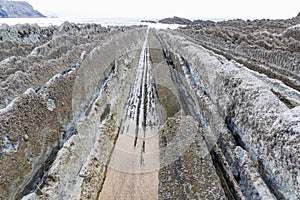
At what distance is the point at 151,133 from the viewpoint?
5805 millimetres

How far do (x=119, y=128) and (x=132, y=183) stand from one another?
6.00 ft

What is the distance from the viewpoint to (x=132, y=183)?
4.49 m

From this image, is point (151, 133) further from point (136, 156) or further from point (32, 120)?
point (32, 120)

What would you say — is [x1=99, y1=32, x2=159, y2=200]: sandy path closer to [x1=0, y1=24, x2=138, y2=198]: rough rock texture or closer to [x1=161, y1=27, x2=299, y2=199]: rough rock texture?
[x1=0, y1=24, x2=138, y2=198]: rough rock texture

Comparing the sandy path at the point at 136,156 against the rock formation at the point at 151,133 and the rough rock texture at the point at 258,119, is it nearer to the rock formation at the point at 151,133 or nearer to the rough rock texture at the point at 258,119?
the rock formation at the point at 151,133

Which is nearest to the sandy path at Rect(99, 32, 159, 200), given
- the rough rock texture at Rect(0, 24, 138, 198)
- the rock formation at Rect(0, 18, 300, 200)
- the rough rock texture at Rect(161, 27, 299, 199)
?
the rock formation at Rect(0, 18, 300, 200)

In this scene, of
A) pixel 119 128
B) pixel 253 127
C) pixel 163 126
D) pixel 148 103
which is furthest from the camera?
pixel 148 103

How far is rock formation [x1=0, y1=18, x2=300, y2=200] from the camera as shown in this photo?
3.31 m

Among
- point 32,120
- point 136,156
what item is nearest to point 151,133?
point 136,156

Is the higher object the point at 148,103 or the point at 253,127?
the point at 253,127

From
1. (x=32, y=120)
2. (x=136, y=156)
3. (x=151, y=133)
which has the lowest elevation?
(x=136, y=156)

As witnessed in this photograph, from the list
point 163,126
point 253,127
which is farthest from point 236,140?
Answer: point 163,126

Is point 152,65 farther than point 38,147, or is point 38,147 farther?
point 152,65

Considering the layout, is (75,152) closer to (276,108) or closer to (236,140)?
(236,140)
